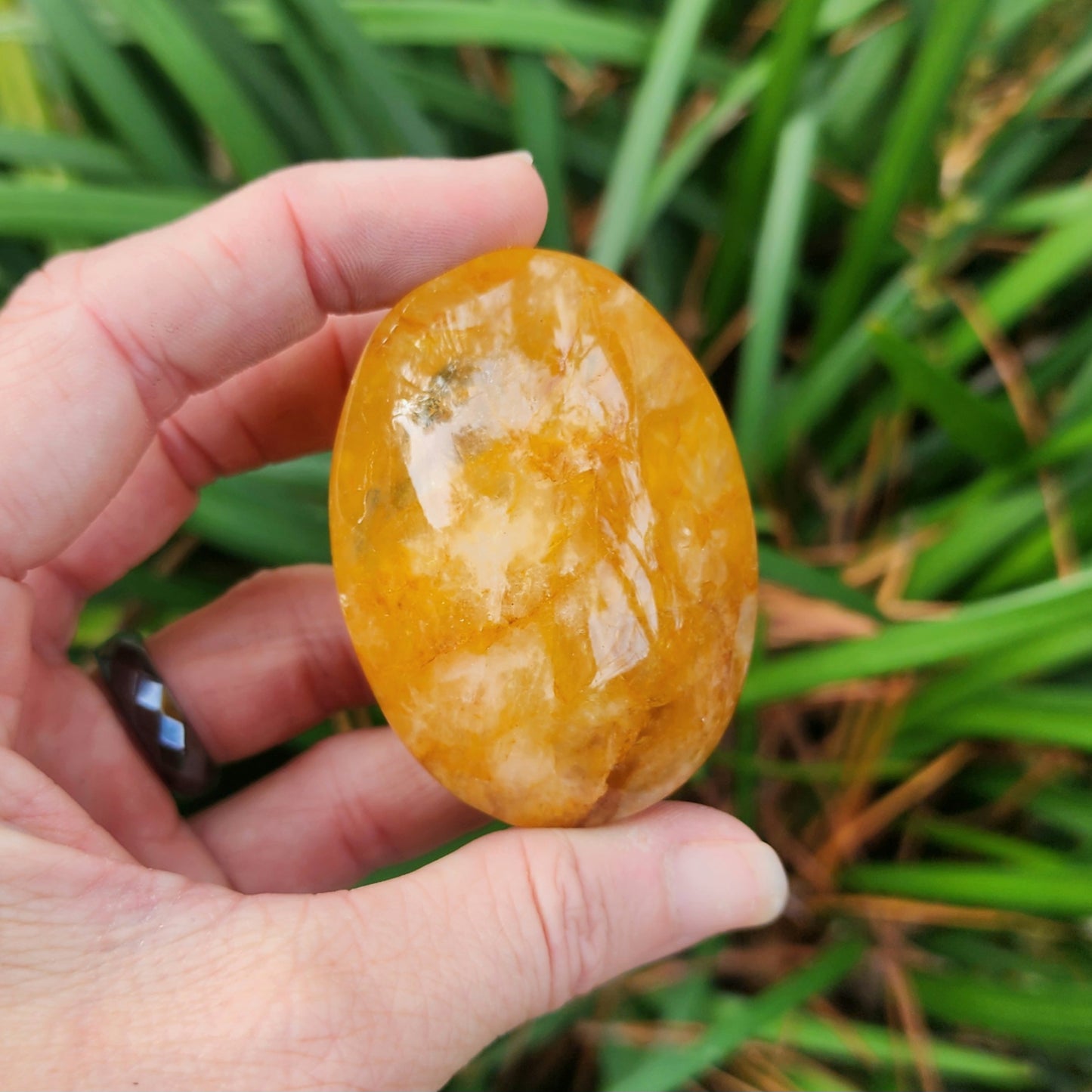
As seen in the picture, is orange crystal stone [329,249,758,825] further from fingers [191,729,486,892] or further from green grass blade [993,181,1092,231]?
green grass blade [993,181,1092,231]

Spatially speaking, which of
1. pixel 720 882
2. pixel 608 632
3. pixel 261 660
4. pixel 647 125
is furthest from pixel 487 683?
pixel 647 125

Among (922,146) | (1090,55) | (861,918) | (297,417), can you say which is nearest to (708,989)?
(861,918)

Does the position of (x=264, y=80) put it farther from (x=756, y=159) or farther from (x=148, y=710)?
(x=148, y=710)

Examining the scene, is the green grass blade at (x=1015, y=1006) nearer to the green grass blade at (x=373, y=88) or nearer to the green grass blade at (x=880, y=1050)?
the green grass blade at (x=880, y=1050)

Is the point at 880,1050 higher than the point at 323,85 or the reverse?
the reverse

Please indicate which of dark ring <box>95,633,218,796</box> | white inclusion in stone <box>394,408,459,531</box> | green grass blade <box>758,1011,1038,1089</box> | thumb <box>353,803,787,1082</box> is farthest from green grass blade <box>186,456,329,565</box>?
green grass blade <box>758,1011,1038,1089</box>

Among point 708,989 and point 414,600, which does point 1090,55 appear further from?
point 708,989
